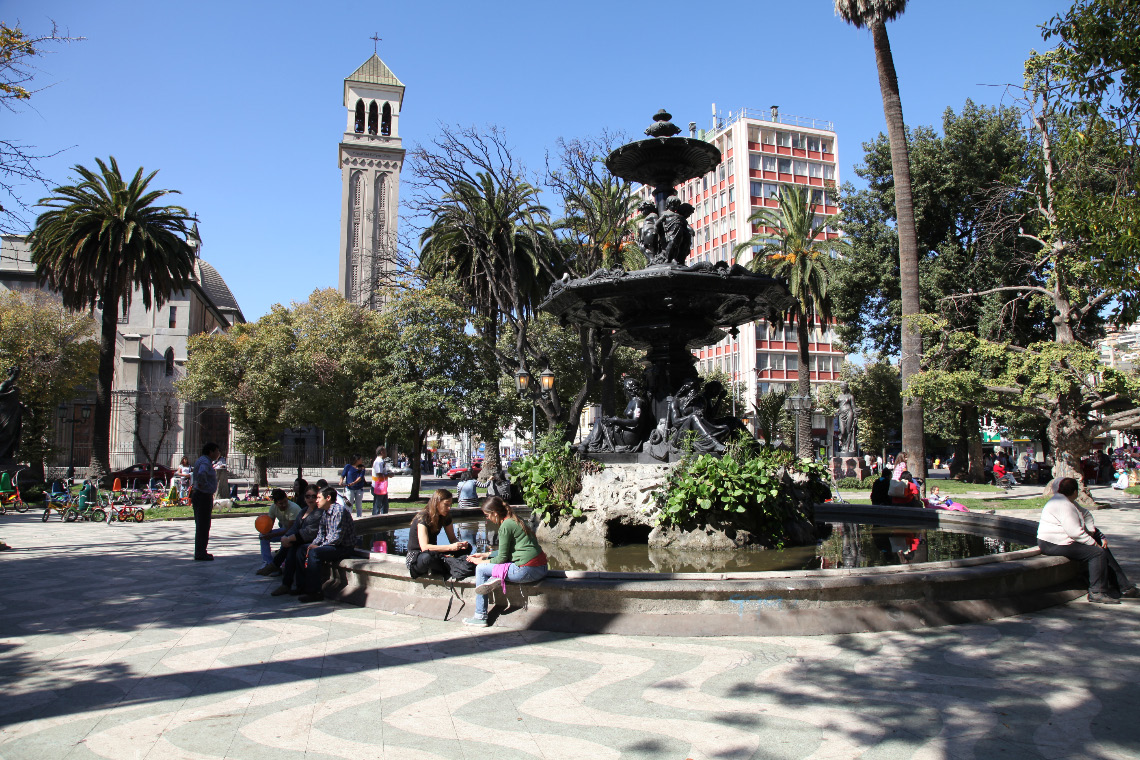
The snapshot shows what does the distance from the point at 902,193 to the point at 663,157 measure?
11740 mm

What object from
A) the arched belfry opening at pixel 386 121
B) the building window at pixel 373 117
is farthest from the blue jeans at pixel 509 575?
the building window at pixel 373 117

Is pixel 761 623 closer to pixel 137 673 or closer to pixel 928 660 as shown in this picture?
pixel 928 660

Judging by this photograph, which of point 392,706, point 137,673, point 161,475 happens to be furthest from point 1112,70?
point 161,475

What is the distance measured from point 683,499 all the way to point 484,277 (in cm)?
2282

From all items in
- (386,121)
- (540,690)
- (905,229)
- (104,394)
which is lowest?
(540,690)

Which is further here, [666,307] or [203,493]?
[666,307]

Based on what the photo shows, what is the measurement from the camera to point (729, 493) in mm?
7980

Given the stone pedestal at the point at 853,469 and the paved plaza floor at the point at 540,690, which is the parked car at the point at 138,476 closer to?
the paved plaza floor at the point at 540,690

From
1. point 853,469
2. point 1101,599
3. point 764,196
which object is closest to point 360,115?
point 764,196

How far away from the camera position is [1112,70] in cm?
820

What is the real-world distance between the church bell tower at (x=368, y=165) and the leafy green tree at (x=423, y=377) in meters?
42.2

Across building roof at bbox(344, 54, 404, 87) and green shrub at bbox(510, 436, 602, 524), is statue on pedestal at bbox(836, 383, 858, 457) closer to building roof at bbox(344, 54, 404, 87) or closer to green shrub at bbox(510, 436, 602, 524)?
green shrub at bbox(510, 436, 602, 524)

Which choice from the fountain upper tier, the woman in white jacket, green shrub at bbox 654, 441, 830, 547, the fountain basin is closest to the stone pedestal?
the fountain upper tier

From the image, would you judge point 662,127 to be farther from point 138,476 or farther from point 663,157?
point 138,476
